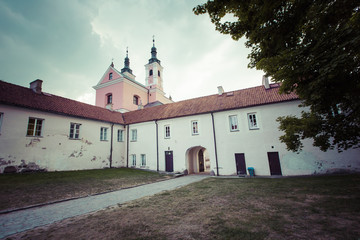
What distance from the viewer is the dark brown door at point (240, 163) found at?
49.9 feet

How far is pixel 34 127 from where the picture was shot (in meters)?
14.2

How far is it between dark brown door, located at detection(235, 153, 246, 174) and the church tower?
22.4m

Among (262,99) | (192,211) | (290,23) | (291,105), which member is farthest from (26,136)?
(291,105)

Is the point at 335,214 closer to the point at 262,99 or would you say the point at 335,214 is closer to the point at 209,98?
the point at 262,99

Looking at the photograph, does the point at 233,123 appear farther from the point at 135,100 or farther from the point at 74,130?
the point at 135,100

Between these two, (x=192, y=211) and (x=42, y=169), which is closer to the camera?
(x=192, y=211)

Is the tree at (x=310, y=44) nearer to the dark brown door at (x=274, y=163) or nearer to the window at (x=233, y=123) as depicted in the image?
the dark brown door at (x=274, y=163)

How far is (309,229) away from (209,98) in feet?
54.9

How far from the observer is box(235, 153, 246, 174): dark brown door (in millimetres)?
15195

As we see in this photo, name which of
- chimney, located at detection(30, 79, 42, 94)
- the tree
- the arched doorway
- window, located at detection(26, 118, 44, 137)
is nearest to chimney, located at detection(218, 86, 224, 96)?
the arched doorway

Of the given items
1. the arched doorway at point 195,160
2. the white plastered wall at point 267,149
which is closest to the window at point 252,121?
the white plastered wall at point 267,149

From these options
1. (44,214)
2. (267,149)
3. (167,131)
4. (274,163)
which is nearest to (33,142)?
(44,214)

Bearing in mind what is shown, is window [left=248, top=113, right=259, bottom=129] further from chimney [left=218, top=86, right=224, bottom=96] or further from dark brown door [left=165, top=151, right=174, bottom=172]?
dark brown door [left=165, top=151, right=174, bottom=172]

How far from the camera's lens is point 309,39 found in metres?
5.32
